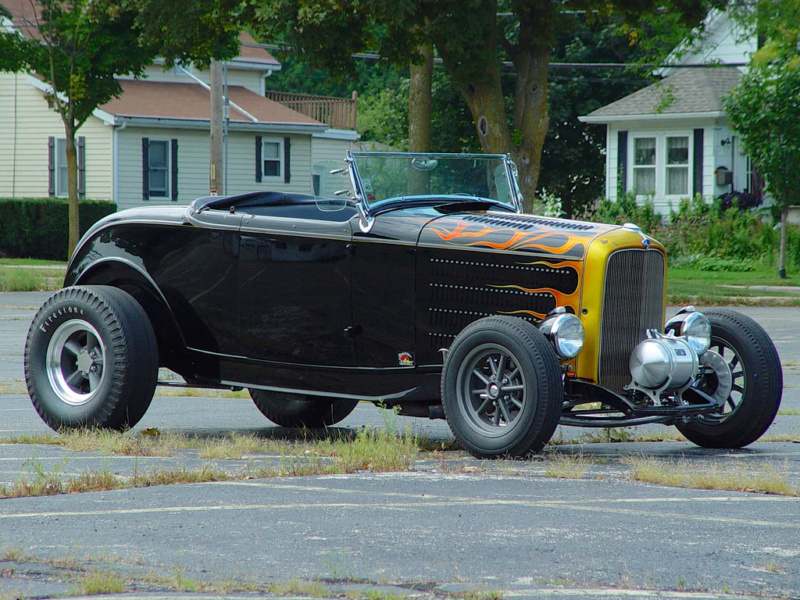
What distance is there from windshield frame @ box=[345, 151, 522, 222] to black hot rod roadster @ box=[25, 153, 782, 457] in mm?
15

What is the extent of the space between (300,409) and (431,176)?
1898 mm

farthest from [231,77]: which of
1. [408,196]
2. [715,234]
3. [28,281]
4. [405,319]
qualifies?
[405,319]

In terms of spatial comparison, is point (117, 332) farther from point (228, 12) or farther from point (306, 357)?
point (228, 12)

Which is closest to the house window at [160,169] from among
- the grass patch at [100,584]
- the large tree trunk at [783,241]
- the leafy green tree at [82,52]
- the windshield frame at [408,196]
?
the leafy green tree at [82,52]

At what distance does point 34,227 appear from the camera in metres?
34.8

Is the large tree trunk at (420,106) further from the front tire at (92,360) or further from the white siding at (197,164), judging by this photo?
the front tire at (92,360)

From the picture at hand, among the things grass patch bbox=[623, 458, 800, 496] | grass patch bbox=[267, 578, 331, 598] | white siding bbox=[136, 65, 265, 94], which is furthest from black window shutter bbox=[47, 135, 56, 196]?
grass patch bbox=[267, 578, 331, 598]

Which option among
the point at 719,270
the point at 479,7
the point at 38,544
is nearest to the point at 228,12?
the point at 479,7

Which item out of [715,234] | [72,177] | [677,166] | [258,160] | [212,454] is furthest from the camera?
[258,160]

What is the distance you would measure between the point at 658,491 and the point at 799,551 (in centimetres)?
132

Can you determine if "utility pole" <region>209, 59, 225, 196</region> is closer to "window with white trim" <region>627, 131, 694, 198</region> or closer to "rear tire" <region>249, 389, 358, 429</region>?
"window with white trim" <region>627, 131, 694, 198</region>

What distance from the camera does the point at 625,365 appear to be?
23.7 ft

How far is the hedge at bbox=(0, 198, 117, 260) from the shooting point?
3472cm

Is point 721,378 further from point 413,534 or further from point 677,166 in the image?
point 677,166
